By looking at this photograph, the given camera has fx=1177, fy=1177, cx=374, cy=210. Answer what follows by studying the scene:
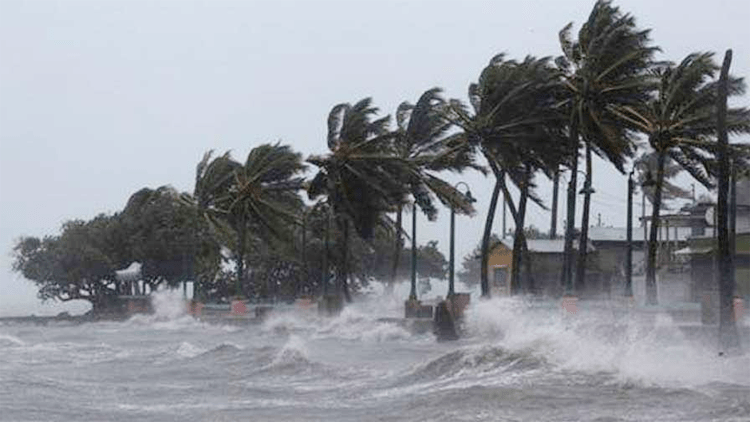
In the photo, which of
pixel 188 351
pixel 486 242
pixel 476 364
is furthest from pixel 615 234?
pixel 476 364

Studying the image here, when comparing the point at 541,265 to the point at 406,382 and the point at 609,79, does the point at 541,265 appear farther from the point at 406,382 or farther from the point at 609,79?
the point at 406,382

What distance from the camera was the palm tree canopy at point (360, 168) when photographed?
45000 millimetres

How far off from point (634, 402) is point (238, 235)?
40278mm

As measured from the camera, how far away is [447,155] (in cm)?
4259

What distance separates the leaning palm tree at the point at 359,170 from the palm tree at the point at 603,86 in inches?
365

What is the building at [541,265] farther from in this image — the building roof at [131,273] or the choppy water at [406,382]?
the choppy water at [406,382]

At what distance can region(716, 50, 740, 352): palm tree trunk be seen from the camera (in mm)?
20625

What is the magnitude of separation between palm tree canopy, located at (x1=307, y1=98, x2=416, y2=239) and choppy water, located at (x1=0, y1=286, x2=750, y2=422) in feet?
60.9

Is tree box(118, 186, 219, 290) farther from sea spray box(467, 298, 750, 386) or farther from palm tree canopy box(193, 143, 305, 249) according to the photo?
sea spray box(467, 298, 750, 386)

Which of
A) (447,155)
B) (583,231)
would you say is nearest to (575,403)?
(583,231)

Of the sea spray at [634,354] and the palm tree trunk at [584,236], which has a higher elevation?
the palm tree trunk at [584,236]

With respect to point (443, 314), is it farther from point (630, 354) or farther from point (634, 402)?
point (634, 402)

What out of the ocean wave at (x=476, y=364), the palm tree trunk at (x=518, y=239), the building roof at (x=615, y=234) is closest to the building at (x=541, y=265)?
the building roof at (x=615, y=234)

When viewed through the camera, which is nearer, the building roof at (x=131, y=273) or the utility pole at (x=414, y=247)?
the utility pole at (x=414, y=247)
